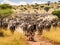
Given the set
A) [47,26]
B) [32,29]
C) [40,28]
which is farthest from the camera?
[47,26]

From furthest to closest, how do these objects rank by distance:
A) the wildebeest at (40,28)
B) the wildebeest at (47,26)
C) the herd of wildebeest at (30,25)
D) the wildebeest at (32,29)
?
1. the wildebeest at (47,26)
2. the wildebeest at (40,28)
3. the herd of wildebeest at (30,25)
4. the wildebeest at (32,29)

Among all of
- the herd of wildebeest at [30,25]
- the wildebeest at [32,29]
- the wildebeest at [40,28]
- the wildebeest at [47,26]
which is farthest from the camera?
the wildebeest at [47,26]

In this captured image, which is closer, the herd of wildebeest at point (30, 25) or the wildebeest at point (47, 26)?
the herd of wildebeest at point (30, 25)

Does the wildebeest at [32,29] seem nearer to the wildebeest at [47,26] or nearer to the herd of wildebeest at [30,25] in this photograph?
the herd of wildebeest at [30,25]

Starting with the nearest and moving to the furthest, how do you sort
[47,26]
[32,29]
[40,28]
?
[32,29] < [40,28] < [47,26]

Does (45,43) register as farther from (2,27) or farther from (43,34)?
(2,27)

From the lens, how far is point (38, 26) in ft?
90.3

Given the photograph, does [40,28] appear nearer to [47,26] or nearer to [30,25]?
[47,26]

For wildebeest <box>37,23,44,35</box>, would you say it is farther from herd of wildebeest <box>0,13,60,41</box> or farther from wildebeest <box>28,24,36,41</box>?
wildebeest <box>28,24,36,41</box>

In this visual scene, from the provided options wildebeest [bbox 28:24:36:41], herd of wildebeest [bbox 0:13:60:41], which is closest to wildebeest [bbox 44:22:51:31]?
herd of wildebeest [bbox 0:13:60:41]

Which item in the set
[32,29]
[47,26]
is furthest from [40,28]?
[32,29]

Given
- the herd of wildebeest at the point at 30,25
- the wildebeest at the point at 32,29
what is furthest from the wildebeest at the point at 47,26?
the wildebeest at the point at 32,29

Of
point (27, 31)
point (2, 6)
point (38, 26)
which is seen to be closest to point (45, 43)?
point (27, 31)

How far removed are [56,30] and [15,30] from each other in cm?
439
